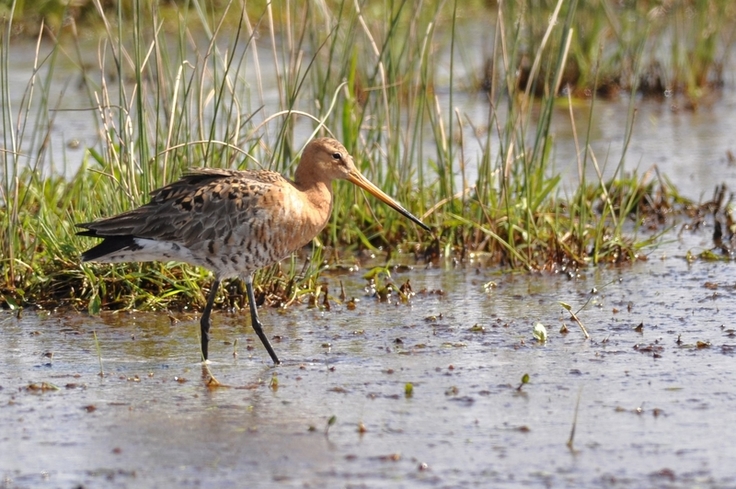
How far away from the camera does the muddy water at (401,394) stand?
408 cm

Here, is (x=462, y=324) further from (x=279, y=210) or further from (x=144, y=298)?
(x=144, y=298)

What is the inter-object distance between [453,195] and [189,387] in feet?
9.08

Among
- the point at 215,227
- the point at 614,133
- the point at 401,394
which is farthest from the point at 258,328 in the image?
the point at 614,133

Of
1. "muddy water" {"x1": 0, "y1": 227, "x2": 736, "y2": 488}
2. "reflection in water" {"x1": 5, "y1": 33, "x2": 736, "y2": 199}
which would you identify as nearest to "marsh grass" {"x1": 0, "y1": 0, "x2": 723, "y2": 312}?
"muddy water" {"x1": 0, "y1": 227, "x2": 736, "y2": 488}

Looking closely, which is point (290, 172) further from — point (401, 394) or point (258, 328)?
point (401, 394)

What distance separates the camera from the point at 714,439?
430 cm

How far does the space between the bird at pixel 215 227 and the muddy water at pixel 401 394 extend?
0.41 meters

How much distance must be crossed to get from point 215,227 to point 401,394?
4.08 ft

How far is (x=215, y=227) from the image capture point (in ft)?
18.3

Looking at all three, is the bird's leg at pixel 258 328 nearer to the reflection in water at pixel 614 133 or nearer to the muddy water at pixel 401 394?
the muddy water at pixel 401 394

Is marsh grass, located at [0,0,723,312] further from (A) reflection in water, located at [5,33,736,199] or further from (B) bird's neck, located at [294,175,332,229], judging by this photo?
(A) reflection in water, located at [5,33,736,199]

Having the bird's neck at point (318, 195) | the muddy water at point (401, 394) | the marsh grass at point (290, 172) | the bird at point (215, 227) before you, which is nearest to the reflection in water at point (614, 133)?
the marsh grass at point (290, 172)

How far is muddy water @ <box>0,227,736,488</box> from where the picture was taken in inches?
161

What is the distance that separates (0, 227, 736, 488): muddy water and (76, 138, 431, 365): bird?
41 cm
